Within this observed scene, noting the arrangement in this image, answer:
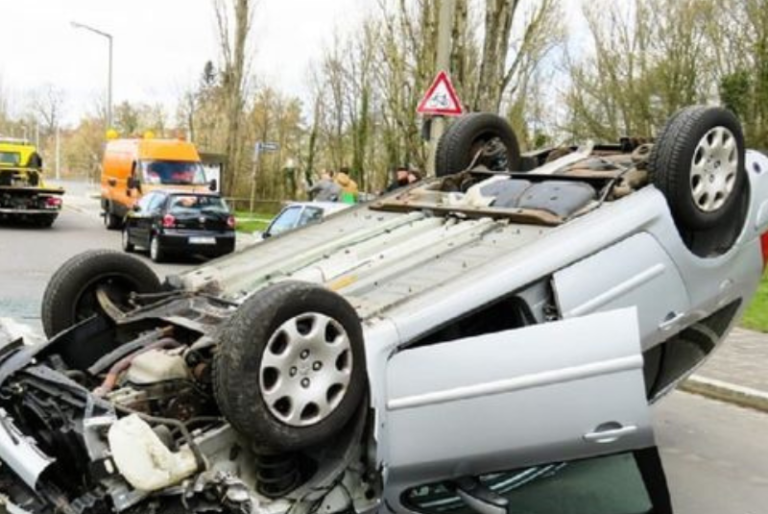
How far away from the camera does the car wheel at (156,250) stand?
60.0ft

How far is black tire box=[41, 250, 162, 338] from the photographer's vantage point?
14.9 ft

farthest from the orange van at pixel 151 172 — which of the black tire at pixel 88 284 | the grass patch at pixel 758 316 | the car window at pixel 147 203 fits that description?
the black tire at pixel 88 284

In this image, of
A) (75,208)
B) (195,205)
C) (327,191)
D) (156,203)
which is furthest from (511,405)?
(75,208)

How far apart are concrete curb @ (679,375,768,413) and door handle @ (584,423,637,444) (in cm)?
367

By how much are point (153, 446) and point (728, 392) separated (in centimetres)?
556

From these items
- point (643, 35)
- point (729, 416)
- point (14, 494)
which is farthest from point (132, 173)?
point (14, 494)

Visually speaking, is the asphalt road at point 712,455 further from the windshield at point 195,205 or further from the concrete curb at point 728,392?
the windshield at point 195,205

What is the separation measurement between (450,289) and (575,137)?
96.5 feet

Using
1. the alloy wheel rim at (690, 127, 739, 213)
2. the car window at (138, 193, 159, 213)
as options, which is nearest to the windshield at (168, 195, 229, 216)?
the car window at (138, 193, 159, 213)

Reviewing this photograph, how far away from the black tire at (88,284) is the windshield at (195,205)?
548 inches

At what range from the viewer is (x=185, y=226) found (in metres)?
18.3

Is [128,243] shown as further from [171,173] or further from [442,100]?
[442,100]

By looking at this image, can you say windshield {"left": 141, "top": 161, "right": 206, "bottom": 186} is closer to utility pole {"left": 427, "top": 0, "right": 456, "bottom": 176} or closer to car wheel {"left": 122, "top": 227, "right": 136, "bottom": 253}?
car wheel {"left": 122, "top": 227, "right": 136, "bottom": 253}

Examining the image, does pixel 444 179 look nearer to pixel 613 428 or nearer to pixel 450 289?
pixel 450 289
